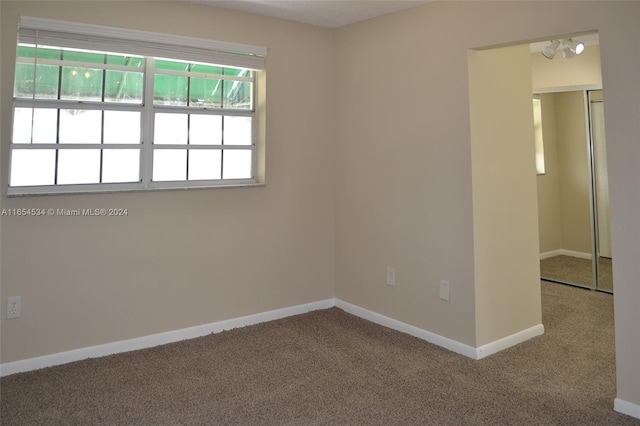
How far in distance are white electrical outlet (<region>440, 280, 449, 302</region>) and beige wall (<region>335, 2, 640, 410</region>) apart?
0.04 metres

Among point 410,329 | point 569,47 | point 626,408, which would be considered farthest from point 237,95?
point 626,408

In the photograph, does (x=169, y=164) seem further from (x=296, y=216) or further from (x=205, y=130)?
(x=296, y=216)

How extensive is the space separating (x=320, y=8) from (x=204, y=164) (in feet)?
4.58

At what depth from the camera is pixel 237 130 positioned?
131 inches

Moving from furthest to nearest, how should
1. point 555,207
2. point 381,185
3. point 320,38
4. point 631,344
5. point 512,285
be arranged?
point 555,207 → point 320,38 → point 381,185 → point 512,285 → point 631,344

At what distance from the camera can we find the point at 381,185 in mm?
3295

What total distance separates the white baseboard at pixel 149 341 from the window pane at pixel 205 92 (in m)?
1.60

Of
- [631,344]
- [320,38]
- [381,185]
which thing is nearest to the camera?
[631,344]

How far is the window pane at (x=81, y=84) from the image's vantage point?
2670 millimetres

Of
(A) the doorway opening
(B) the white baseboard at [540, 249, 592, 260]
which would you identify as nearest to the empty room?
(A) the doorway opening

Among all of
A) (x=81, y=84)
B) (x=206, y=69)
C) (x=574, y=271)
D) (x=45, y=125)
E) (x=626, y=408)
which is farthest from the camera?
(x=574, y=271)

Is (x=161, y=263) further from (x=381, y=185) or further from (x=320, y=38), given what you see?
(x=320, y=38)

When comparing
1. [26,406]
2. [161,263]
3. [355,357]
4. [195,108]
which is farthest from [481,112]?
[26,406]

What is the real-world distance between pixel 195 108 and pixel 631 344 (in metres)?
2.91
